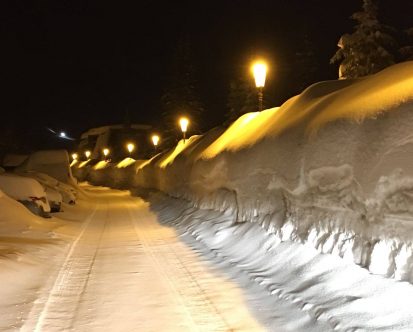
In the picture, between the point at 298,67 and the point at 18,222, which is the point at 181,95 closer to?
the point at 298,67

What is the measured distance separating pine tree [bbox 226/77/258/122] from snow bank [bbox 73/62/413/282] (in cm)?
3174

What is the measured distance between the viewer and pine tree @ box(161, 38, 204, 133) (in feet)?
174

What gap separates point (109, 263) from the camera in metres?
9.69

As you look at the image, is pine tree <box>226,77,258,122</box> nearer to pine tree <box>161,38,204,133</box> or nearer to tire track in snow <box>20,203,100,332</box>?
pine tree <box>161,38,204,133</box>

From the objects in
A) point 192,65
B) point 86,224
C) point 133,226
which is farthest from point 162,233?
point 192,65

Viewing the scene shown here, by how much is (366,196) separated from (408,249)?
1017 mm

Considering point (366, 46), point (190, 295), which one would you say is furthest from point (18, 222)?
point (366, 46)

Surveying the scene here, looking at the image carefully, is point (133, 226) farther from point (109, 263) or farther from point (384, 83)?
point (384, 83)

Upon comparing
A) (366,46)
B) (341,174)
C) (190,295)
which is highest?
(366,46)

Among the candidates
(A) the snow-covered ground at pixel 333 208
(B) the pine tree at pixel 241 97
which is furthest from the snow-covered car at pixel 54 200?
(B) the pine tree at pixel 241 97

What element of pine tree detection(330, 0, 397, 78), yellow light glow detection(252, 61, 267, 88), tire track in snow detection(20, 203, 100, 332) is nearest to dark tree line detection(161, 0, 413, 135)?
pine tree detection(330, 0, 397, 78)

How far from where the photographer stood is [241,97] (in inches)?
1815

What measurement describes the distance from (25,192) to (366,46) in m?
18.6

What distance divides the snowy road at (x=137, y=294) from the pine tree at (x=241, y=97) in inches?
1325
